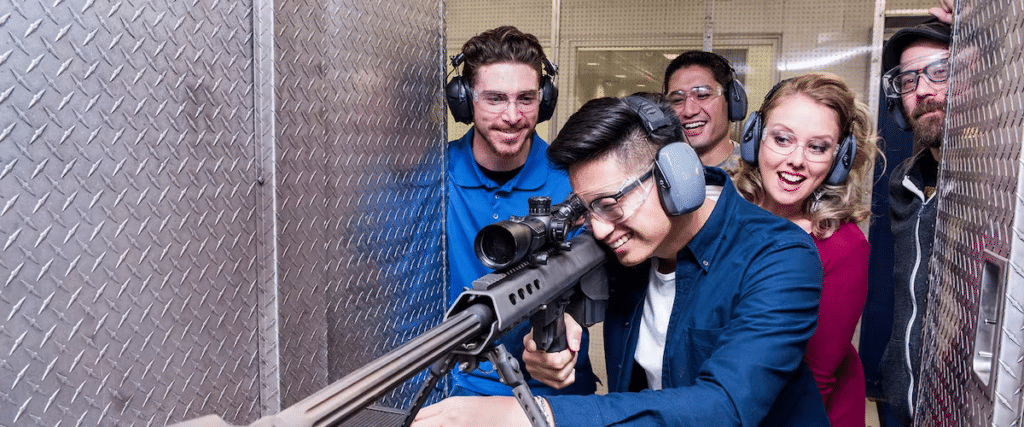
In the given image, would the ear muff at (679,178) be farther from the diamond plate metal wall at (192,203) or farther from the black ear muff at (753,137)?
the diamond plate metal wall at (192,203)

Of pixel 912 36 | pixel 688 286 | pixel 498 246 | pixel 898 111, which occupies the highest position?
pixel 912 36

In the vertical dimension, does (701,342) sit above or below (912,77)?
below

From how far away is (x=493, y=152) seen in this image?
246 centimetres

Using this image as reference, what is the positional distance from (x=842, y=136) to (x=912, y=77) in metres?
0.28

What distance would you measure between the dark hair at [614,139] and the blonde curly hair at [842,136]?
74 cm

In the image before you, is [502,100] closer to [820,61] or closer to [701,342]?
[701,342]

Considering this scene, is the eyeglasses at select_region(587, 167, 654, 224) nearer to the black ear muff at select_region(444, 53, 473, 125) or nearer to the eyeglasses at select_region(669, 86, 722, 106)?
the black ear muff at select_region(444, 53, 473, 125)

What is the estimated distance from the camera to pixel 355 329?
6.77 ft

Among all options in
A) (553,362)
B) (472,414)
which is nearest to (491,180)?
(553,362)

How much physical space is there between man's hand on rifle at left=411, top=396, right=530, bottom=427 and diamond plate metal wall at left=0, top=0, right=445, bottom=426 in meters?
0.63

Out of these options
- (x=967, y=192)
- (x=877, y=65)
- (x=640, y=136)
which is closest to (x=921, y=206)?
(x=967, y=192)

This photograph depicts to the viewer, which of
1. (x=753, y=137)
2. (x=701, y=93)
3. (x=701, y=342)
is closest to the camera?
(x=701, y=342)

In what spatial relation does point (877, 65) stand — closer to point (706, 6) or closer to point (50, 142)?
point (706, 6)

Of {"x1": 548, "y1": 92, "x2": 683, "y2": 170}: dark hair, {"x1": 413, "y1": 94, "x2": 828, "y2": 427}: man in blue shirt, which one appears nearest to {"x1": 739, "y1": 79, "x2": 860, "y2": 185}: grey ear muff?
{"x1": 413, "y1": 94, "x2": 828, "y2": 427}: man in blue shirt
